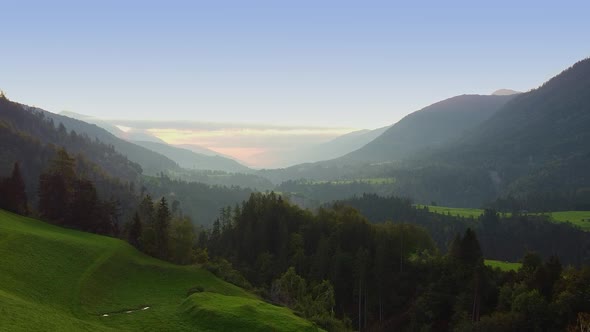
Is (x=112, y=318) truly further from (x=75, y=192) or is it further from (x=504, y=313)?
(x=504, y=313)

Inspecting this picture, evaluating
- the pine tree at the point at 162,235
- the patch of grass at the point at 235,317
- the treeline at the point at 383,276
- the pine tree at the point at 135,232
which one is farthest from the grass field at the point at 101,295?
the treeline at the point at 383,276

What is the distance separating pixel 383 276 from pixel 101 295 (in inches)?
3020

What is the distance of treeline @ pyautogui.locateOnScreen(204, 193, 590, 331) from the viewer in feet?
262

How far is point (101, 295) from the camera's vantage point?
174 ft

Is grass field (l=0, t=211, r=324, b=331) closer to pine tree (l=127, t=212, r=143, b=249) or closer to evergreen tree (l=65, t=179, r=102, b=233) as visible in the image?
pine tree (l=127, t=212, r=143, b=249)

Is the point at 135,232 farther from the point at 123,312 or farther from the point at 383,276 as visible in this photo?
the point at 383,276

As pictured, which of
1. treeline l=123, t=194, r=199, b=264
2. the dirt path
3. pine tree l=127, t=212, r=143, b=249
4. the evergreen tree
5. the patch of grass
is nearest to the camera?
the patch of grass

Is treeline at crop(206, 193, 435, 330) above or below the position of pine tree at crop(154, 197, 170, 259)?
below

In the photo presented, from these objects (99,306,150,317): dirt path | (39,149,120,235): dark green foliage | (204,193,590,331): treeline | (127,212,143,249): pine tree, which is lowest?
(204,193,590,331): treeline

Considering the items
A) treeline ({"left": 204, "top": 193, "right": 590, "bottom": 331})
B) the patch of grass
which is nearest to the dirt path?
the patch of grass

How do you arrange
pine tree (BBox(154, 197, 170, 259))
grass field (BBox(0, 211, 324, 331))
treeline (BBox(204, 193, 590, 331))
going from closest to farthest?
1. grass field (BBox(0, 211, 324, 331))
2. treeline (BBox(204, 193, 590, 331))
3. pine tree (BBox(154, 197, 170, 259))

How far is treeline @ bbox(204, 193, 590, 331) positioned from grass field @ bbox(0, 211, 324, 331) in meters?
18.5

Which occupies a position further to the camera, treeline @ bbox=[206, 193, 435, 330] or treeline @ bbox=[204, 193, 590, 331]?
treeline @ bbox=[206, 193, 435, 330]

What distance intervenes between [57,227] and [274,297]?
4289 cm
